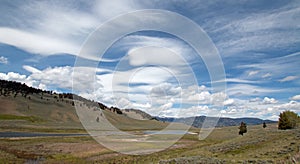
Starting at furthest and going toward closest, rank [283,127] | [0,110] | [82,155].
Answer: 1. [0,110]
2. [283,127]
3. [82,155]

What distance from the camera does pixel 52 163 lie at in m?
36.5

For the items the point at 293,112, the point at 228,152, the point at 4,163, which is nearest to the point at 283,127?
the point at 293,112

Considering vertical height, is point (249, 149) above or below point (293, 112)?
below

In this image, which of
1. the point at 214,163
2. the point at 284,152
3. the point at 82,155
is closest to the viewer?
the point at 214,163

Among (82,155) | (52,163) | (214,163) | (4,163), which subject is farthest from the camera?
(82,155)

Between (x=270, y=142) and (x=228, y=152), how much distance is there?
7.23 meters

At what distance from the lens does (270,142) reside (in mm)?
39625

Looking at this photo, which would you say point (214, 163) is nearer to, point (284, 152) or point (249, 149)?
point (284, 152)

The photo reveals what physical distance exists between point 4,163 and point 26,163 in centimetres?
275

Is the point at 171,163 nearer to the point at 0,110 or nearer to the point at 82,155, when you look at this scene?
the point at 82,155

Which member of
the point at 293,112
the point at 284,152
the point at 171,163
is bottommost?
the point at 171,163

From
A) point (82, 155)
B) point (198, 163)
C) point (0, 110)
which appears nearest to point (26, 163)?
point (82, 155)

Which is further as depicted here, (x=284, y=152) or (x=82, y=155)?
(x=82, y=155)

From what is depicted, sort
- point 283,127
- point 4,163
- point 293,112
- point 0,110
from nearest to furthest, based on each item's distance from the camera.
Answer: point 4,163 → point 283,127 → point 293,112 → point 0,110
